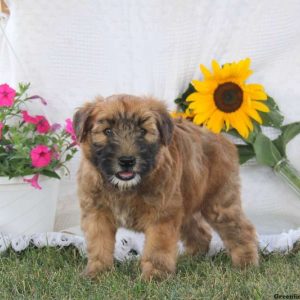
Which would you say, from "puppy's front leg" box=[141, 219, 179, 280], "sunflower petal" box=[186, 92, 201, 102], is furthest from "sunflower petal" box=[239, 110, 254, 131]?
"puppy's front leg" box=[141, 219, 179, 280]

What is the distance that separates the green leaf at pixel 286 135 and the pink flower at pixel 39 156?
2.03 metres

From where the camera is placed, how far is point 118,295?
11.5 ft

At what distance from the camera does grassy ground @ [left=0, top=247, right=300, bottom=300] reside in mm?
3512

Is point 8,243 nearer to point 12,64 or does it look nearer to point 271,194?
point 12,64

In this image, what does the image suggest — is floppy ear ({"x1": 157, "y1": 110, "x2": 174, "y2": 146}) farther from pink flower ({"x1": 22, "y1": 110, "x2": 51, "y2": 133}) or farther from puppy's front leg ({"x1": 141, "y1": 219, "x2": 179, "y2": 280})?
pink flower ({"x1": 22, "y1": 110, "x2": 51, "y2": 133})

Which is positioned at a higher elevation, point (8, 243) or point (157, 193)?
point (157, 193)

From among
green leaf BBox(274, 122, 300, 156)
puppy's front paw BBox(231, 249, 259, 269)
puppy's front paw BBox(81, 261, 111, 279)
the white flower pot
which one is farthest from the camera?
green leaf BBox(274, 122, 300, 156)

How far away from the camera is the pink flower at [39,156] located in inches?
182

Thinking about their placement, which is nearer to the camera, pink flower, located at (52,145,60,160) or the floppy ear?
the floppy ear

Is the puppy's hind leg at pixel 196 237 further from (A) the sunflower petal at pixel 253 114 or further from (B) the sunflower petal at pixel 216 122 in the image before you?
(A) the sunflower petal at pixel 253 114

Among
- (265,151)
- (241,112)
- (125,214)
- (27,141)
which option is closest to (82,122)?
(125,214)

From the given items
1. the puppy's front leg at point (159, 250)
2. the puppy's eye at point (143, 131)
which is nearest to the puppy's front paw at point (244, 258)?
the puppy's front leg at point (159, 250)

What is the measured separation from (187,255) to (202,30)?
198cm

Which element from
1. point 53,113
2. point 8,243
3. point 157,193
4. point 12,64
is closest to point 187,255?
point 157,193
